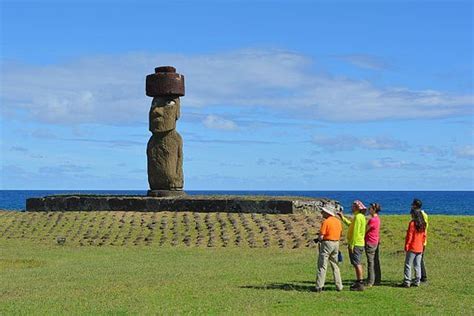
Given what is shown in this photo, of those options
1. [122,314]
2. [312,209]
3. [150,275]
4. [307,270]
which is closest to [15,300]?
[122,314]

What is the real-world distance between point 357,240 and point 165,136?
15.5m

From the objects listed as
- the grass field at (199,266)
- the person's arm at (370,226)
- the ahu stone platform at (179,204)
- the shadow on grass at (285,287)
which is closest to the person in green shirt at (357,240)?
the person's arm at (370,226)

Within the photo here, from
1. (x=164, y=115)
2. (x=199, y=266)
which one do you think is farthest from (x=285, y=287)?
(x=164, y=115)

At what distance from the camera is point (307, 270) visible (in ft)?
54.6

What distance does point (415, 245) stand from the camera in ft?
46.4

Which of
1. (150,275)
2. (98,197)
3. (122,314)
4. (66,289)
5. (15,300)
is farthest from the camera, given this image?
(98,197)

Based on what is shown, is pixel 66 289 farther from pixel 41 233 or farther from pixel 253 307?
pixel 41 233

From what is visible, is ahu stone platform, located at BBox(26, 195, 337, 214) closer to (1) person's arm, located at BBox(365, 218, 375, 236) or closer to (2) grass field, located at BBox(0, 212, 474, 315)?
(2) grass field, located at BBox(0, 212, 474, 315)

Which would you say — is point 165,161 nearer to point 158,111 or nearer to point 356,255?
point 158,111

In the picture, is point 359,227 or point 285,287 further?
point 285,287

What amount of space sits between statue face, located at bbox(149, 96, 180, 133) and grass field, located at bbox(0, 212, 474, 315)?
380 centimetres

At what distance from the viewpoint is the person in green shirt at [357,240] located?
1361 cm

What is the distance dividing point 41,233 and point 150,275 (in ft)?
32.8

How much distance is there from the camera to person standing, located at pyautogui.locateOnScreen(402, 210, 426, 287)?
14109mm
